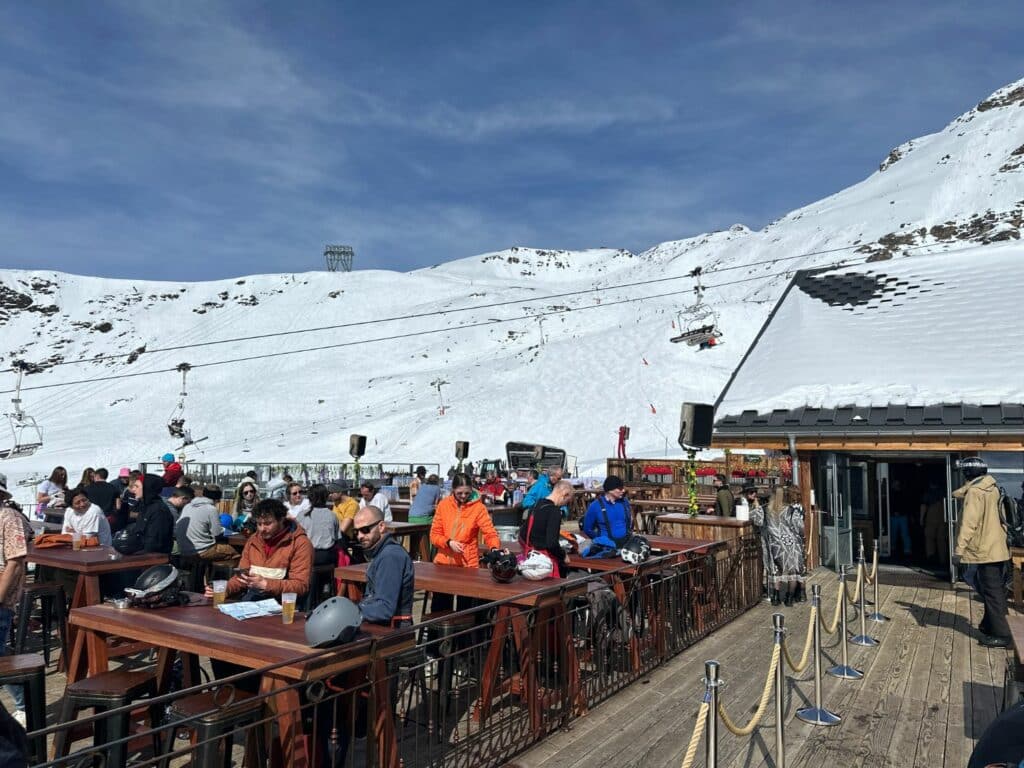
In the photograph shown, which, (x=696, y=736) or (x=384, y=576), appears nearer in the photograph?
(x=696, y=736)

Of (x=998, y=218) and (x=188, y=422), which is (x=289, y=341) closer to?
(x=188, y=422)

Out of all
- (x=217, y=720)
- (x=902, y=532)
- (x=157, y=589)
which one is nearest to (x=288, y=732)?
(x=217, y=720)

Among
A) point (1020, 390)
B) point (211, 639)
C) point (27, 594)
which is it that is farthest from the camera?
point (1020, 390)

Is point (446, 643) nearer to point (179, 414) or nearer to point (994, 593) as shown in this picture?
point (994, 593)

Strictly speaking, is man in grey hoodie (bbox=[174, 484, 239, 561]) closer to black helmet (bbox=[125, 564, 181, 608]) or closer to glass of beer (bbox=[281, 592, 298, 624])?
black helmet (bbox=[125, 564, 181, 608])

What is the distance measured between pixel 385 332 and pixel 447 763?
77.1 m

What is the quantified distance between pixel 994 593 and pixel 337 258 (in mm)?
154159

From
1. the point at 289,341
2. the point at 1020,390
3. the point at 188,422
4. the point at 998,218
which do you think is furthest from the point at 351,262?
the point at 1020,390

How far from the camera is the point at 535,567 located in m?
6.14

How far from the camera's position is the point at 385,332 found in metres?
80.3

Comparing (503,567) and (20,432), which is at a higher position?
(20,432)

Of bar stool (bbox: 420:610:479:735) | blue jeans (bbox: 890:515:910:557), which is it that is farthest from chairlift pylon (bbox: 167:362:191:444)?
bar stool (bbox: 420:610:479:735)

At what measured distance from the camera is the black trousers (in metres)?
7.75

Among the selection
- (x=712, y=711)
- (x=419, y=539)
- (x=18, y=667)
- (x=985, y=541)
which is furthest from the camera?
(x=419, y=539)
